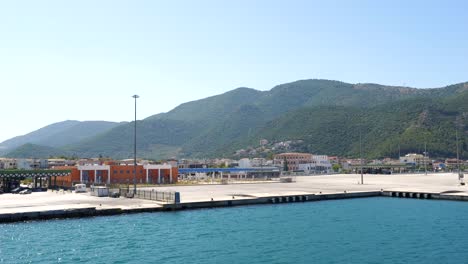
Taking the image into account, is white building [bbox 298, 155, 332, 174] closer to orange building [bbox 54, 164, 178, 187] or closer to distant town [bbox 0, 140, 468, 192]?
distant town [bbox 0, 140, 468, 192]

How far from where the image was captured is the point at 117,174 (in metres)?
93.4

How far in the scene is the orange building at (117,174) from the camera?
8962 cm

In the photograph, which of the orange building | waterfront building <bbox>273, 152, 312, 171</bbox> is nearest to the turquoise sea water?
the orange building

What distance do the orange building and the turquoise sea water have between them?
1856 inches

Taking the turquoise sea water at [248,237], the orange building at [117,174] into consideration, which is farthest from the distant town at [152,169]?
the turquoise sea water at [248,237]

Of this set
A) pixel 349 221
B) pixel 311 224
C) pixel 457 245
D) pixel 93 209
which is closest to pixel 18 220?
pixel 93 209

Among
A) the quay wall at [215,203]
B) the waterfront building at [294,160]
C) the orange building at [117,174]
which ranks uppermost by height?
the waterfront building at [294,160]

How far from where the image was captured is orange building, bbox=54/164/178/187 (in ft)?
294

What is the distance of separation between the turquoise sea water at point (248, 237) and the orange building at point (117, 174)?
47.1m

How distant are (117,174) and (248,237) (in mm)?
63406

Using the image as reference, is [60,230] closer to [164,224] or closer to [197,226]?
[164,224]

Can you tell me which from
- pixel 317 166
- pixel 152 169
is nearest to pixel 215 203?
pixel 152 169

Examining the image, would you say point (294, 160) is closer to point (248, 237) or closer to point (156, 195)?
point (156, 195)

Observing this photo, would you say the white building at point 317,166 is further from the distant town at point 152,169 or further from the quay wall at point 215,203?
the quay wall at point 215,203
